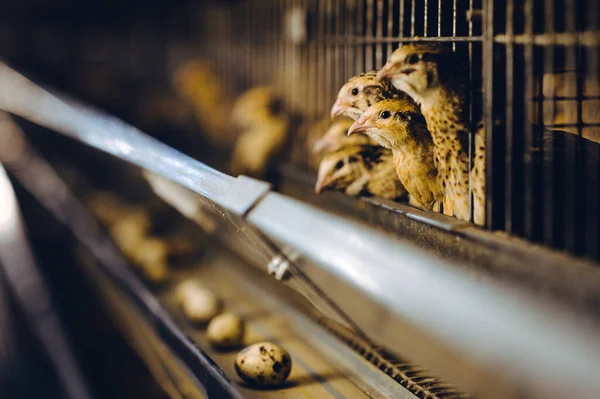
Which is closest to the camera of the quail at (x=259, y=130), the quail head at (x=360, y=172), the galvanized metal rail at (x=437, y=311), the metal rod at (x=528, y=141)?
the galvanized metal rail at (x=437, y=311)

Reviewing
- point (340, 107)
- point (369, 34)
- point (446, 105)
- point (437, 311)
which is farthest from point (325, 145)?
point (437, 311)

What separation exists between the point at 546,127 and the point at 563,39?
0.23 metres

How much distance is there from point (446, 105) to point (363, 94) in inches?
7.9

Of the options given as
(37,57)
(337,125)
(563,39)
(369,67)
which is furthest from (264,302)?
(37,57)

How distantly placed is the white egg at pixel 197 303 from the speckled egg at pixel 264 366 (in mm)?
411

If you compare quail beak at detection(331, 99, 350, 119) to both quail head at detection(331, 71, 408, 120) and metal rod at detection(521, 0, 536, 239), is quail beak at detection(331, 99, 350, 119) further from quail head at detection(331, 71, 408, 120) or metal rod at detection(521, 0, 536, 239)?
metal rod at detection(521, 0, 536, 239)

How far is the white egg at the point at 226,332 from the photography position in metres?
1.51

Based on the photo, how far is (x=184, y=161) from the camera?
1328mm

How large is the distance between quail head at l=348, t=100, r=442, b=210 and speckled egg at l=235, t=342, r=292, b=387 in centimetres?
45

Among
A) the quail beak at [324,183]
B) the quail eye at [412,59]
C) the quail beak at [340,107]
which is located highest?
the quail eye at [412,59]

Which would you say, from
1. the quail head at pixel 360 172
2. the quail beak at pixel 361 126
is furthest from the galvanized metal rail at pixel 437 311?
the quail head at pixel 360 172

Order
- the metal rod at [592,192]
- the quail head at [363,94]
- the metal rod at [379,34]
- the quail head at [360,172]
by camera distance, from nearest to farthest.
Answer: the metal rod at [592,192] < the quail head at [363,94] < the quail head at [360,172] < the metal rod at [379,34]

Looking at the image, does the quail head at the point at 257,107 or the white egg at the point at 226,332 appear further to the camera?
the quail head at the point at 257,107

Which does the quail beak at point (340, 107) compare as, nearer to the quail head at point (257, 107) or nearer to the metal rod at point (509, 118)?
the metal rod at point (509, 118)
